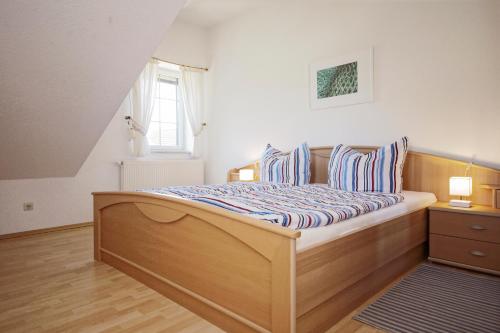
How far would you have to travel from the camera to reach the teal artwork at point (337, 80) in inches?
128

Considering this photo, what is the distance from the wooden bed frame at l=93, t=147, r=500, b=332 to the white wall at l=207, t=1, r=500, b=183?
45 centimetres

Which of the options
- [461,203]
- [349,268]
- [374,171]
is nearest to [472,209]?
[461,203]

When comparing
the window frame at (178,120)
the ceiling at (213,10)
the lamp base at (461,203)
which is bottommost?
the lamp base at (461,203)

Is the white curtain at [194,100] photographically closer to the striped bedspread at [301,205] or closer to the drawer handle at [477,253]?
the striped bedspread at [301,205]

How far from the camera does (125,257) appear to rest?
7.64 feet

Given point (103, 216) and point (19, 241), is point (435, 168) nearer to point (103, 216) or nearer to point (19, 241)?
point (103, 216)

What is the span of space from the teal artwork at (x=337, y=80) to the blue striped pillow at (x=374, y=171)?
2.63ft

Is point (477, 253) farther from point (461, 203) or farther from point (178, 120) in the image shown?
point (178, 120)

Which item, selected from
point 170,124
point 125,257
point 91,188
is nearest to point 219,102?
point 170,124

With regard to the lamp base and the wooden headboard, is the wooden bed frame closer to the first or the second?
the wooden headboard

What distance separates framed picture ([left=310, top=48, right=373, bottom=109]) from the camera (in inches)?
125

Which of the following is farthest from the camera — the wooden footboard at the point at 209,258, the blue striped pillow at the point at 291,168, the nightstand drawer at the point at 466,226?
the blue striped pillow at the point at 291,168

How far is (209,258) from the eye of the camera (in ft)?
5.44

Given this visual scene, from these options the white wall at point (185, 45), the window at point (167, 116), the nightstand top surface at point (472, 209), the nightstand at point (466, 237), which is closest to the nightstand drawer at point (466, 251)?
the nightstand at point (466, 237)
